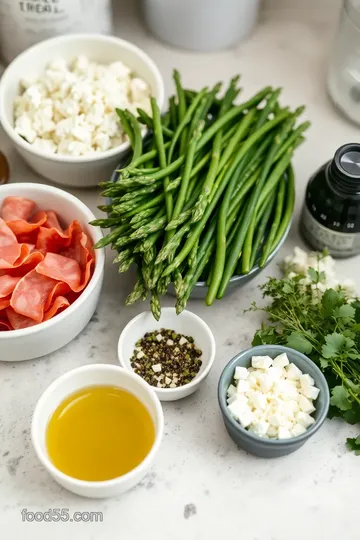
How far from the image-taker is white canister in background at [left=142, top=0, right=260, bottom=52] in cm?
144

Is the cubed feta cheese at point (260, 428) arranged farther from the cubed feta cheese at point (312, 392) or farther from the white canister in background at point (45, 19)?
the white canister in background at point (45, 19)

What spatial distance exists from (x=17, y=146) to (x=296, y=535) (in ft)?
2.43

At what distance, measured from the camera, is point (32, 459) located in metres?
1.08

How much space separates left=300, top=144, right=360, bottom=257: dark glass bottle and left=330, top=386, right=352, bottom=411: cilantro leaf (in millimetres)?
275

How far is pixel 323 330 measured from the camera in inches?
44.9

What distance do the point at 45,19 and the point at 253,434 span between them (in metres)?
0.82

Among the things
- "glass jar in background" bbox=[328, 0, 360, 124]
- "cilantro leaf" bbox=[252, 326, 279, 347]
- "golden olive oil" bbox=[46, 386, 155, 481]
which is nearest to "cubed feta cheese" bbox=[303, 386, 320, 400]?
"cilantro leaf" bbox=[252, 326, 279, 347]

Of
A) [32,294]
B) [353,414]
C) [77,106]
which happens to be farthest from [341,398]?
[77,106]

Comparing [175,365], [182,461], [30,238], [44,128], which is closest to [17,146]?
[44,128]

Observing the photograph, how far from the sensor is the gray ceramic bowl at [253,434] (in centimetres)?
101

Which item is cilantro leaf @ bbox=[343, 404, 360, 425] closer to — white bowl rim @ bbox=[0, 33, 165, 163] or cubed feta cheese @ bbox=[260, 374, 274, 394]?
cubed feta cheese @ bbox=[260, 374, 274, 394]

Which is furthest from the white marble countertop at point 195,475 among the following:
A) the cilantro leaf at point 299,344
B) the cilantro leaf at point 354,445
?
the cilantro leaf at point 299,344

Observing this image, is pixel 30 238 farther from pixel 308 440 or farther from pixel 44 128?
pixel 308 440

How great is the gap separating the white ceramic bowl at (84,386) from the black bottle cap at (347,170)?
42cm
